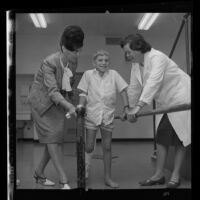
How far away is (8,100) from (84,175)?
3.16 feet

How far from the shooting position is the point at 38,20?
347cm

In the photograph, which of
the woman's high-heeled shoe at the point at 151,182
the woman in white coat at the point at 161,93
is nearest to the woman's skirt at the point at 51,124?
the woman in white coat at the point at 161,93

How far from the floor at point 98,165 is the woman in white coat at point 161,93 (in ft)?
0.31

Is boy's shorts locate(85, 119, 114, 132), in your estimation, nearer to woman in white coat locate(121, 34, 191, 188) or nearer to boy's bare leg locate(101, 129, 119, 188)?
boy's bare leg locate(101, 129, 119, 188)

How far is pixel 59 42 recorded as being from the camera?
3484mm

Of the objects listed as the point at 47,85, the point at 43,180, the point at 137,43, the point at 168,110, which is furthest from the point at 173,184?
the point at 47,85

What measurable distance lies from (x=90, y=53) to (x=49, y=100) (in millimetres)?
561

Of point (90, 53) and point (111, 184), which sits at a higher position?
point (90, 53)

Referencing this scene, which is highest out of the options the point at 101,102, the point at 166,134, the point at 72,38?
the point at 72,38

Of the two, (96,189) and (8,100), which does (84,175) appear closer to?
(96,189)

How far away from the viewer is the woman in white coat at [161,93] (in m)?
3.50

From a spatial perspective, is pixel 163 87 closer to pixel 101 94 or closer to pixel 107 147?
pixel 101 94
